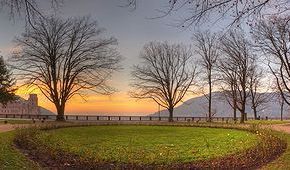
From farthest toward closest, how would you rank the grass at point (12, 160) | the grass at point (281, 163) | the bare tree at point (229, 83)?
1. the bare tree at point (229, 83)
2. the grass at point (281, 163)
3. the grass at point (12, 160)

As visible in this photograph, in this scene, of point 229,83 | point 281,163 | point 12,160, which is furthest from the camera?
point 229,83

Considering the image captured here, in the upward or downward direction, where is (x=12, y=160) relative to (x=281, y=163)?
upward

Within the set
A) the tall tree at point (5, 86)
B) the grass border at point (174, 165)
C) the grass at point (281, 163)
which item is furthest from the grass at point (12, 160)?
the tall tree at point (5, 86)

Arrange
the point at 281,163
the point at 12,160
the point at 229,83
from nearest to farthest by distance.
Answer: the point at 12,160 → the point at 281,163 → the point at 229,83

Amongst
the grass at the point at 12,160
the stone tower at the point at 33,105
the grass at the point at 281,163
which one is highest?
the stone tower at the point at 33,105

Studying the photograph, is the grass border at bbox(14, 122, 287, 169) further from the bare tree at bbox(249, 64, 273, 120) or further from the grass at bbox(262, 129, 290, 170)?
the bare tree at bbox(249, 64, 273, 120)

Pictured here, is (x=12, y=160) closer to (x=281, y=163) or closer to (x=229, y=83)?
(x=281, y=163)

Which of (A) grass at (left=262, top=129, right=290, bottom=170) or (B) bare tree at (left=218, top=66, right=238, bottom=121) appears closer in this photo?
(A) grass at (left=262, top=129, right=290, bottom=170)

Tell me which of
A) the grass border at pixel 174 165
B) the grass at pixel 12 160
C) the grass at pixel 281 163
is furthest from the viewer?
the grass border at pixel 174 165

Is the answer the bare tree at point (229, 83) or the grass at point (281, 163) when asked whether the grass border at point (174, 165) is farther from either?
the bare tree at point (229, 83)

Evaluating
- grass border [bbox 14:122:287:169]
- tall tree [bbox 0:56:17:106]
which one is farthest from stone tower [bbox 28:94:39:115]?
grass border [bbox 14:122:287:169]

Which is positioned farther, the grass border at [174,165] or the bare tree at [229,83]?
the bare tree at [229,83]

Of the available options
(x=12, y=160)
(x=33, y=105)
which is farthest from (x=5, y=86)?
(x=12, y=160)

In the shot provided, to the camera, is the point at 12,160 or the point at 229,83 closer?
the point at 12,160
